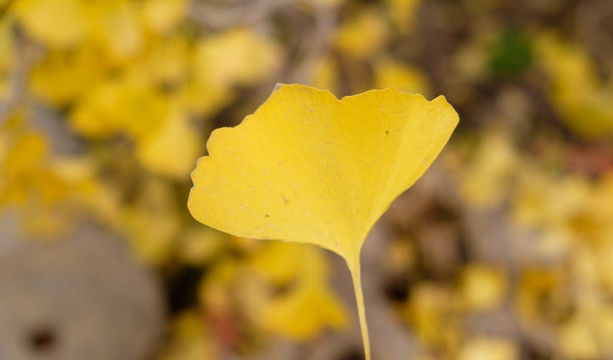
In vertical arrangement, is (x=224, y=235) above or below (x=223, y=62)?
below

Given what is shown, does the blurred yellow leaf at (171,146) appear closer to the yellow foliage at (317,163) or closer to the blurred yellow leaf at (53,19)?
the blurred yellow leaf at (53,19)

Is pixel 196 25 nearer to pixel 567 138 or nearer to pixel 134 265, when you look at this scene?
pixel 134 265

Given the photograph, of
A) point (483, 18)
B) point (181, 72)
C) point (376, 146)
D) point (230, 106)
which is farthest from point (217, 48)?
point (483, 18)

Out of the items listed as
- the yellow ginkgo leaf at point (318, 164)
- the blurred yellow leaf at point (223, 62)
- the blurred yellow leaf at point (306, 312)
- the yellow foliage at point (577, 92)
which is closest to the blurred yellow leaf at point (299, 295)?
the blurred yellow leaf at point (306, 312)

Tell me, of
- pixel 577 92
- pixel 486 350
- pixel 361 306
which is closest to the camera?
pixel 361 306

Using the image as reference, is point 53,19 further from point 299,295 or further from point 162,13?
point 299,295

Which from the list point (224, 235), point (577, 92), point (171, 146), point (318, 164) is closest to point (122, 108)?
point (171, 146)

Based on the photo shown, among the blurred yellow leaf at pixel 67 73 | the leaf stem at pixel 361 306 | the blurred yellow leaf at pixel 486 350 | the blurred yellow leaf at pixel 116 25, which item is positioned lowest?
the blurred yellow leaf at pixel 486 350
